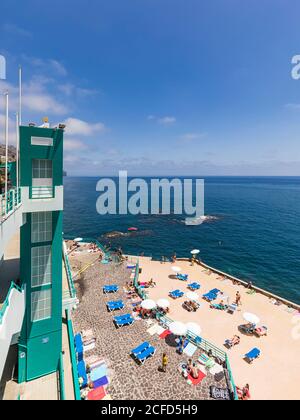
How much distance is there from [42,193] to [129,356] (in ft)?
42.1

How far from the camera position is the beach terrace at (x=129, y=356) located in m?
13.4

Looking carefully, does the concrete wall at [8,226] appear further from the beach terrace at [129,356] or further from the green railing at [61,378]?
the beach terrace at [129,356]

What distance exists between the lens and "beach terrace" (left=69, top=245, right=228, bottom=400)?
1335 centimetres

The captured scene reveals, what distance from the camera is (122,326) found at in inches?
753

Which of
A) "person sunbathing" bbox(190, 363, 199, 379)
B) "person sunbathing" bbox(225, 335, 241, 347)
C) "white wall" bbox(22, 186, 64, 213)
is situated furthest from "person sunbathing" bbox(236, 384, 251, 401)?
"white wall" bbox(22, 186, 64, 213)

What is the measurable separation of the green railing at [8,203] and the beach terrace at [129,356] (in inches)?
476

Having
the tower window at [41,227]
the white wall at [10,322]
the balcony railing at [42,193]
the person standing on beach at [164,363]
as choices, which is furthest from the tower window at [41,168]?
the person standing on beach at [164,363]

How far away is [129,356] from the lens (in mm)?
15922

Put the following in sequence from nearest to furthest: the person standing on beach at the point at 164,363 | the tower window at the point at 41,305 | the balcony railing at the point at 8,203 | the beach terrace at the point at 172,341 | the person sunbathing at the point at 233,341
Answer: the balcony railing at the point at 8,203
the tower window at the point at 41,305
the beach terrace at the point at 172,341
the person standing on beach at the point at 164,363
the person sunbathing at the point at 233,341

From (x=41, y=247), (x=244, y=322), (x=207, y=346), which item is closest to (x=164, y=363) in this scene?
(x=207, y=346)

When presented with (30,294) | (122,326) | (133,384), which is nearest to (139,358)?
(133,384)

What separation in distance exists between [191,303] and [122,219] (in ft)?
192

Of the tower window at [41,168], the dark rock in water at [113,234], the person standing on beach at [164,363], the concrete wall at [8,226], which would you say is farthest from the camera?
the dark rock in water at [113,234]

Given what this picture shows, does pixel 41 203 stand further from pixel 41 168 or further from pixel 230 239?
pixel 230 239
